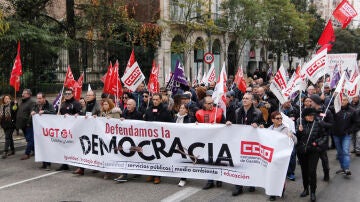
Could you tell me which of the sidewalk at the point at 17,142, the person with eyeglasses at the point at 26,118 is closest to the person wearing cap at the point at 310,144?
the person with eyeglasses at the point at 26,118

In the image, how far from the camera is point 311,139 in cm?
680

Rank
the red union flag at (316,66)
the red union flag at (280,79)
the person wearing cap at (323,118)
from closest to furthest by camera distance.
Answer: the person wearing cap at (323,118) < the red union flag at (316,66) < the red union flag at (280,79)

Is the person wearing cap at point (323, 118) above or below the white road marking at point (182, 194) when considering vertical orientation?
above

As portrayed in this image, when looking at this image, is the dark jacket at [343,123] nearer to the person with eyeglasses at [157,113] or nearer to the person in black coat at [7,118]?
the person with eyeglasses at [157,113]

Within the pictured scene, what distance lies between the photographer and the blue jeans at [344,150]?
8.52 metres

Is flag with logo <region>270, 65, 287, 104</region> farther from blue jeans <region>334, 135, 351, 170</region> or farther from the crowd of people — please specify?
blue jeans <region>334, 135, 351, 170</region>

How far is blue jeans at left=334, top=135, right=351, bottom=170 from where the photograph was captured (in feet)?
27.9

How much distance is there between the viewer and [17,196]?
710 cm

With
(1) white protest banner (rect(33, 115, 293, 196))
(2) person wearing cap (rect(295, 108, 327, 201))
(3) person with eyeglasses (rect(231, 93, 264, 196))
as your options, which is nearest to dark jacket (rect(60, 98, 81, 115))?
(1) white protest banner (rect(33, 115, 293, 196))

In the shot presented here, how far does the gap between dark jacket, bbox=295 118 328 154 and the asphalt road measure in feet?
2.85

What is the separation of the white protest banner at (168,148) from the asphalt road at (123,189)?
10.0 inches

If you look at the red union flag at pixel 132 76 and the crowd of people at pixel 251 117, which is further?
the red union flag at pixel 132 76

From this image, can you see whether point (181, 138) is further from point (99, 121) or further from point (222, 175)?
point (99, 121)

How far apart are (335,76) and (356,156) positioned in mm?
5713
